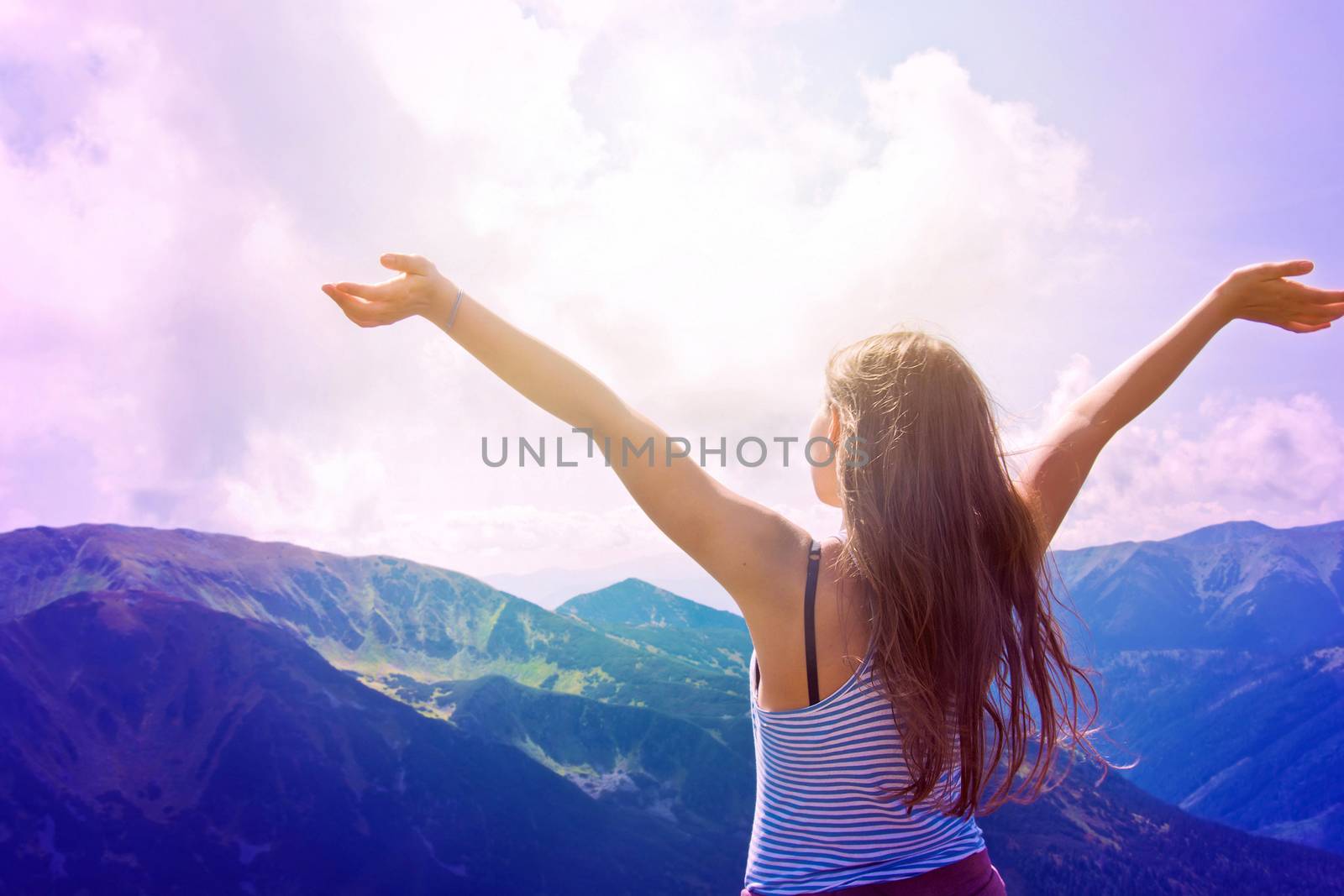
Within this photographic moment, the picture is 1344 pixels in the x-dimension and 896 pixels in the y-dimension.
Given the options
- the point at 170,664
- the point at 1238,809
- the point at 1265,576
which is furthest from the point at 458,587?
the point at 1265,576

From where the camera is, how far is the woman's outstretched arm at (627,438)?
2.87ft

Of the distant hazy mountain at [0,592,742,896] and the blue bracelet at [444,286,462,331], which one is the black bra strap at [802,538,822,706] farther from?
the distant hazy mountain at [0,592,742,896]

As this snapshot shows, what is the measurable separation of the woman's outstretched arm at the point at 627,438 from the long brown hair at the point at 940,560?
13 cm

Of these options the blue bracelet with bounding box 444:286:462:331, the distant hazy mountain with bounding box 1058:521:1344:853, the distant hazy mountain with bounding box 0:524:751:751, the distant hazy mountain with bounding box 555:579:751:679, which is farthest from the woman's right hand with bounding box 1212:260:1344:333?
the distant hazy mountain with bounding box 555:579:751:679

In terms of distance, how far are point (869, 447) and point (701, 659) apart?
6414 millimetres

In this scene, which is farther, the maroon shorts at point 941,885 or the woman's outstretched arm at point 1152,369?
the woman's outstretched arm at point 1152,369

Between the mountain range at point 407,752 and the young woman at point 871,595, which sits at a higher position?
the young woman at point 871,595

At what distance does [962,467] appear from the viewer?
3.25ft

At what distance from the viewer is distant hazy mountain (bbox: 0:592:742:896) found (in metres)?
4.90

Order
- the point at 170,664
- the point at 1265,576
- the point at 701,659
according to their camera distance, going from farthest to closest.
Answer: the point at 1265,576 → the point at 701,659 → the point at 170,664

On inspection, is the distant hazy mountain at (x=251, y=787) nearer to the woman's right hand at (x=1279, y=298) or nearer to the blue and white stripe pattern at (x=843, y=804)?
the blue and white stripe pattern at (x=843, y=804)

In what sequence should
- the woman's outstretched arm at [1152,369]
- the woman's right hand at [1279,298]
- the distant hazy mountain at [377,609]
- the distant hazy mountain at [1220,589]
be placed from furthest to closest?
the distant hazy mountain at [1220,589], the distant hazy mountain at [377,609], the woman's right hand at [1279,298], the woman's outstretched arm at [1152,369]

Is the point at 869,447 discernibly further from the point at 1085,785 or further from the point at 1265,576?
the point at 1265,576

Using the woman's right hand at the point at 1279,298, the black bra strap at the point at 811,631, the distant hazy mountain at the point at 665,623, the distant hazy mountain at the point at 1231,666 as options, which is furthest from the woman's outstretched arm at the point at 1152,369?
the distant hazy mountain at the point at 665,623
